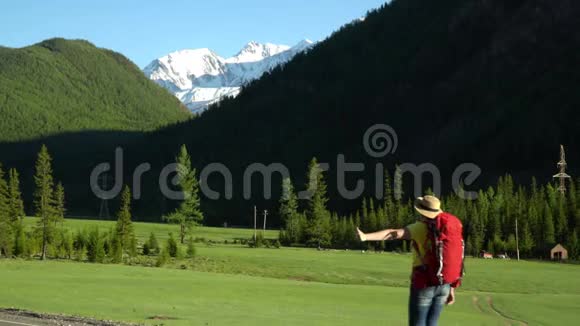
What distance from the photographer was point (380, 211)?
137250 millimetres

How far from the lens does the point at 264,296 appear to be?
148 ft

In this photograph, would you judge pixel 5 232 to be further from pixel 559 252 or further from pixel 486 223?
pixel 559 252

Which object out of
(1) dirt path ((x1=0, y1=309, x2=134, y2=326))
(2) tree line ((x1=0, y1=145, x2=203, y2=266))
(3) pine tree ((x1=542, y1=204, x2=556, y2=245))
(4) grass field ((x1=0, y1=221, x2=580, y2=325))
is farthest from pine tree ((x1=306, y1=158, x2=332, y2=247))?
(1) dirt path ((x1=0, y1=309, x2=134, y2=326))

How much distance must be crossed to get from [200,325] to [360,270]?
54.7 metres

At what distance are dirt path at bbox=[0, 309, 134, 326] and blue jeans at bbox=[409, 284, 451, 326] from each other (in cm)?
1325

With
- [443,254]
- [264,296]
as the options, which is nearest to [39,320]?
[443,254]

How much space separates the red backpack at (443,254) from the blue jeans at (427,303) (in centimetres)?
14

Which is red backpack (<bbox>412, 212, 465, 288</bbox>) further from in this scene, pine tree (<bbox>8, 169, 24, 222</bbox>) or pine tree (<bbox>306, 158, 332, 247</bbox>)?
pine tree (<bbox>306, 158, 332, 247</bbox>)

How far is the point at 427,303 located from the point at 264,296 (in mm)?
31602

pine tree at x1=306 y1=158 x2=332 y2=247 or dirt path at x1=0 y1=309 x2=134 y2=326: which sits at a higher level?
pine tree at x1=306 y1=158 x2=332 y2=247

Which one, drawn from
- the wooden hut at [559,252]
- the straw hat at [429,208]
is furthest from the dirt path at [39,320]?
the wooden hut at [559,252]

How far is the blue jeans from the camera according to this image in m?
14.2

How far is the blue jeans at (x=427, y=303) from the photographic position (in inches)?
559

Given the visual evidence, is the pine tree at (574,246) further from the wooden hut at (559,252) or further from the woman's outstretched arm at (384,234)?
the woman's outstretched arm at (384,234)
